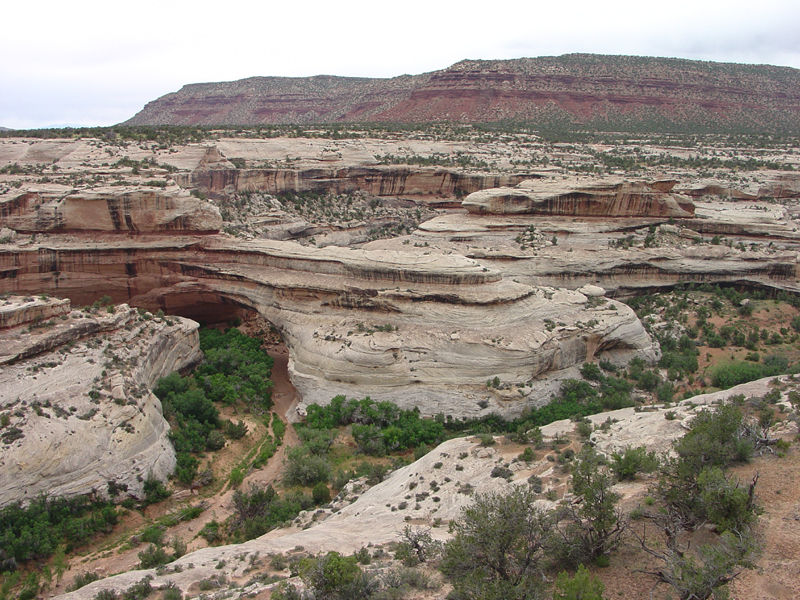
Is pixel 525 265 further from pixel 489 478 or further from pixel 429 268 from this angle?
pixel 489 478

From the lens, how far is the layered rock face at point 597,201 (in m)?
31.6

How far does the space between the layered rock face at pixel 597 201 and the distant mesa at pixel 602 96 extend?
1906 inches

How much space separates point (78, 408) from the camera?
50.8ft

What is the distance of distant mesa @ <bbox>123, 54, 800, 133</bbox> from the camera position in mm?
83750

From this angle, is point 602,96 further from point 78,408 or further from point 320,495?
point 78,408

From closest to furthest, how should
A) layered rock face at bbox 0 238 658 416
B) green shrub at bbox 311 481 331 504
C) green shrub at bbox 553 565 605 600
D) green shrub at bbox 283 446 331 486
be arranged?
green shrub at bbox 553 565 605 600 < green shrub at bbox 311 481 331 504 < green shrub at bbox 283 446 331 486 < layered rock face at bbox 0 238 658 416

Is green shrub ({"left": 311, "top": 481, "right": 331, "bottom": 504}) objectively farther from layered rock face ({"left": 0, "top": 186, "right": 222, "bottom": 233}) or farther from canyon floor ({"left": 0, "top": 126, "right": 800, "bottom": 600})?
layered rock face ({"left": 0, "top": 186, "right": 222, "bottom": 233})

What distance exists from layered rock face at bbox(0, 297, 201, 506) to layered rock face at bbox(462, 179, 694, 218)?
71.3ft

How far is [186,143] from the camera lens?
37.7 metres

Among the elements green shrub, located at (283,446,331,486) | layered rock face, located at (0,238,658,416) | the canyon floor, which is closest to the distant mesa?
the canyon floor

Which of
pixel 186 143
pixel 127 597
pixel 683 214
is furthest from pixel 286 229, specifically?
pixel 127 597

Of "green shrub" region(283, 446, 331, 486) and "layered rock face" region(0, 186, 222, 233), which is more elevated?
"layered rock face" region(0, 186, 222, 233)

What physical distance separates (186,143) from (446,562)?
3601 centimetres

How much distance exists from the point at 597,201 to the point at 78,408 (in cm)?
2781
